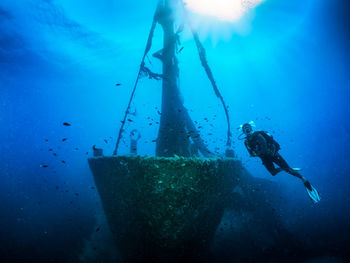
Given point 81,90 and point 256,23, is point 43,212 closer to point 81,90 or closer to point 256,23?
point 256,23

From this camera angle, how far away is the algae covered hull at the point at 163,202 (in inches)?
144

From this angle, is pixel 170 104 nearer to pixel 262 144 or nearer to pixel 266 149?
pixel 262 144

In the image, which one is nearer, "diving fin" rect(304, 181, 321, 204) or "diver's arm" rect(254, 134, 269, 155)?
"diving fin" rect(304, 181, 321, 204)

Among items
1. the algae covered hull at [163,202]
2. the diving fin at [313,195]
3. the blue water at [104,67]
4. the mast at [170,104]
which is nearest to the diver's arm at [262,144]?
the algae covered hull at [163,202]

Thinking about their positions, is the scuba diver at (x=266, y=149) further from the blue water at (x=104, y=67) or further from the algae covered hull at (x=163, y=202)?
the blue water at (x=104, y=67)

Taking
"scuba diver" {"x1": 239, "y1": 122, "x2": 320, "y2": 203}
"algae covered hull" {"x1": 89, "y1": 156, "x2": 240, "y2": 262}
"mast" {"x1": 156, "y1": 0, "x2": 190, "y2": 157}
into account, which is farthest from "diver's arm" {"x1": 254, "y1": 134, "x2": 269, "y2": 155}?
"mast" {"x1": 156, "y1": 0, "x2": 190, "y2": 157}

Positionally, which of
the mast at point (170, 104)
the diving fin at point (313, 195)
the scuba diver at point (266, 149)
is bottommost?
the diving fin at point (313, 195)

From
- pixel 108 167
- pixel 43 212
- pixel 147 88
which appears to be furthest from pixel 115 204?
pixel 147 88

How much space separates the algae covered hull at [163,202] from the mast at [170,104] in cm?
256

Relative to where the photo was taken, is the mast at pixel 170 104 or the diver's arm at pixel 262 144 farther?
the mast at pixel 170 104

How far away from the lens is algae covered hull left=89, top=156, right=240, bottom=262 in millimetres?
3666

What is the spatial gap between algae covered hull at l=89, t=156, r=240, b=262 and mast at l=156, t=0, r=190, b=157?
8.41ft

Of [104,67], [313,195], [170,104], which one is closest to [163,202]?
[313,195]

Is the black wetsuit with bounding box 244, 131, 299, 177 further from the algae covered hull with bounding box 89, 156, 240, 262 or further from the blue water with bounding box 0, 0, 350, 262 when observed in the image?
the blue water with bounding box 0, 0, 350, 262
